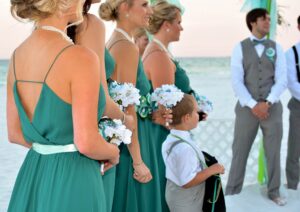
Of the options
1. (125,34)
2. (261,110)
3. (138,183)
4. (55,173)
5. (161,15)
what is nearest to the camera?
(55,173)

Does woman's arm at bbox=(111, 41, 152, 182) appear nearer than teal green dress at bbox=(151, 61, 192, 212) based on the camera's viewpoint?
Yes

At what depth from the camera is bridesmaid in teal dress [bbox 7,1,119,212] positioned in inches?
56.4

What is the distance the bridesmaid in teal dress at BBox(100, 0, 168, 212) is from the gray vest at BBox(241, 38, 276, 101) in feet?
5.43

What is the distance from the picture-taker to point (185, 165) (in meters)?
2.27

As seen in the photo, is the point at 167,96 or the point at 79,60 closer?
the point at 79,60

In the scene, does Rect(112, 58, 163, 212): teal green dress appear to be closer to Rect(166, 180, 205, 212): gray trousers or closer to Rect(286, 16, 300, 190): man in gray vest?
Rect(166, 180, 205, 212): gray trousers

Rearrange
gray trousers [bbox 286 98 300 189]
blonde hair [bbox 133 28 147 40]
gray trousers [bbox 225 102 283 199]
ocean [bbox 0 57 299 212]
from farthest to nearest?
ocean [bbox 0 57 299 212], gray trousers [bbox 286 98 300 189], gray trousers [bbox 225 102 283 199], blonde hair [bbox 133 28 147 40]

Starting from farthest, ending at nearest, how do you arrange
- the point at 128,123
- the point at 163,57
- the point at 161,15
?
the point at 161,15
the point at 163,57
the point at 128,123

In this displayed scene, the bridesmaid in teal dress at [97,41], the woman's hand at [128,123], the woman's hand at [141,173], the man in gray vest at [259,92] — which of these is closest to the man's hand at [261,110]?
the man in gray vest at [259,92]

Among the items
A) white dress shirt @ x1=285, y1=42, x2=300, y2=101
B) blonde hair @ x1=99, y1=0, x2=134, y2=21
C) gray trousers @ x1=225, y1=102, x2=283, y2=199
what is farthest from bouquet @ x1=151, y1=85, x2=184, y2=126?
white dress shirt @ x1=285, y1=42, x2=300, y2=101

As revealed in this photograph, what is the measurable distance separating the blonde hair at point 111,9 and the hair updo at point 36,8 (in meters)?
0.89

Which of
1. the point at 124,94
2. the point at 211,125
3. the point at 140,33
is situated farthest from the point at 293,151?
the point at 124,94

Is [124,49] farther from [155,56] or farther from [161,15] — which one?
[161,15]

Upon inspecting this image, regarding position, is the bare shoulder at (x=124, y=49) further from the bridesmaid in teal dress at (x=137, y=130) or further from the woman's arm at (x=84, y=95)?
the woman's arm at (x=84, y=95)
